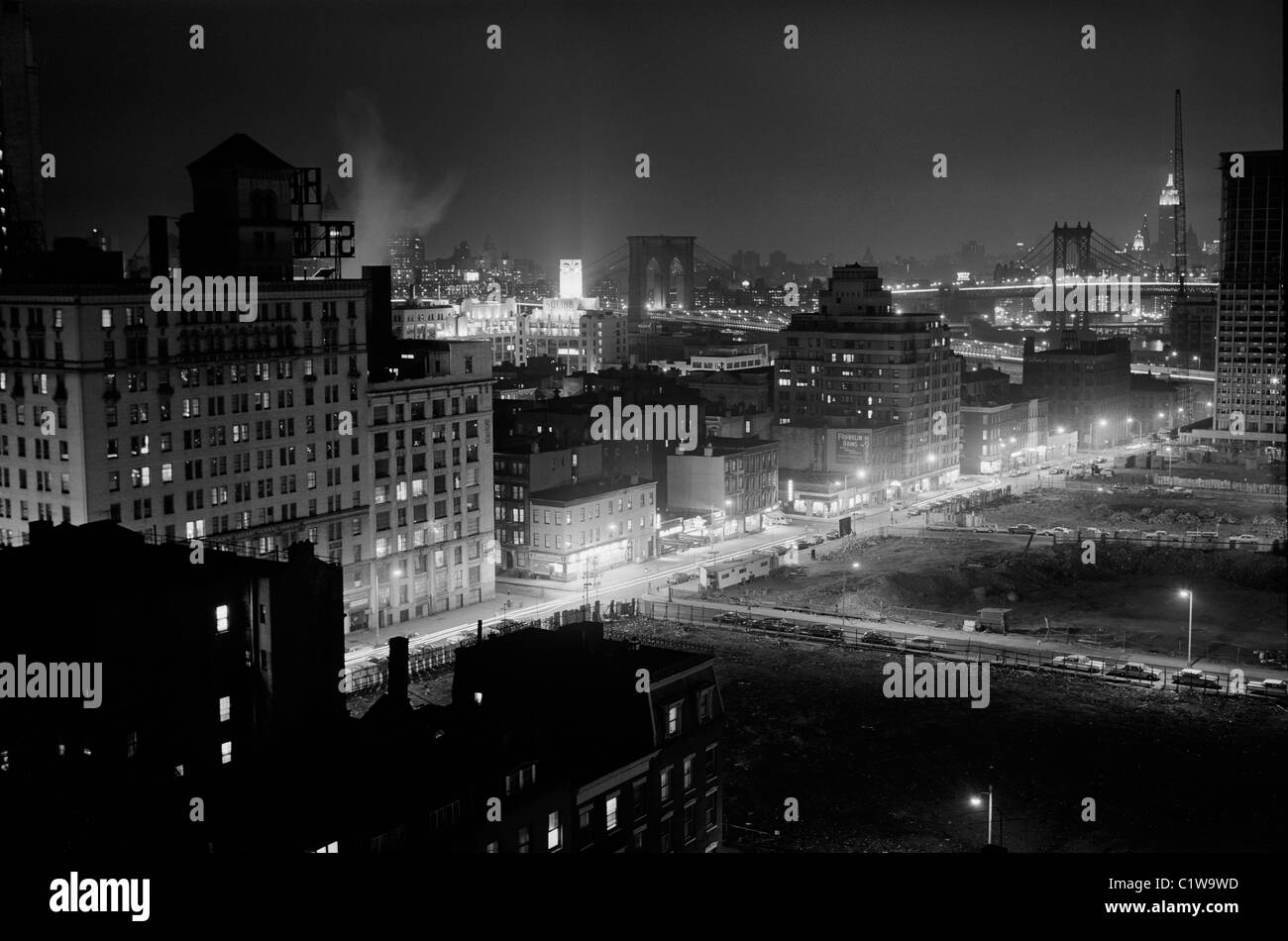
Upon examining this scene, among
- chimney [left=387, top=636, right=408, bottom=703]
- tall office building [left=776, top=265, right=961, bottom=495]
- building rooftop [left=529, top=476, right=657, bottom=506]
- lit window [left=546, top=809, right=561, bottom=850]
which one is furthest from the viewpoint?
tall office building [left=776, top=265, right=961, bottom=495]

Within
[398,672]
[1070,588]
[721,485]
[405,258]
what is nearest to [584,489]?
[721,485]

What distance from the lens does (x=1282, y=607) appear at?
3247cm

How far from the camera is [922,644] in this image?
27.3 m

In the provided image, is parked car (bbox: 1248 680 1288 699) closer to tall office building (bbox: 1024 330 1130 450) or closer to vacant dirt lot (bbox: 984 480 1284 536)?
vacant dirt lot (bbox: 984 480 1284 536)

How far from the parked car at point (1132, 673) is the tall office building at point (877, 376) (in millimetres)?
21896

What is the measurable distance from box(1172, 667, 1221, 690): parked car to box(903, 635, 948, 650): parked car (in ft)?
14.3

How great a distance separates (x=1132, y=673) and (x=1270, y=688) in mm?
2239

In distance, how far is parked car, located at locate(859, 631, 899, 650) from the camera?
2706cm

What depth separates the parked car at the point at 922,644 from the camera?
27062mm

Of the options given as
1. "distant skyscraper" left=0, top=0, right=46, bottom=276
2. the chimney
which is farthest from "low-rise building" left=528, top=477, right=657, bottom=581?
"distant skyscraper" left=0, top=0, right=46, bottom=276

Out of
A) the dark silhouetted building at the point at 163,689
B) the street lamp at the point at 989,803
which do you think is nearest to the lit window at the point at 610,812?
the dark silhouetted building at the point at 163,689

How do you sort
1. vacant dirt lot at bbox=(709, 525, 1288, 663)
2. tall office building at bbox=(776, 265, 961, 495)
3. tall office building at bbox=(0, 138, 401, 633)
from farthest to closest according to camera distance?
tall office building at bbox=(776, 265, 961, 495) → vacant dirt lot at bbox=(709, 525, 1288, 663) → tall office building at bbox=(0, 138, 401, 633)
